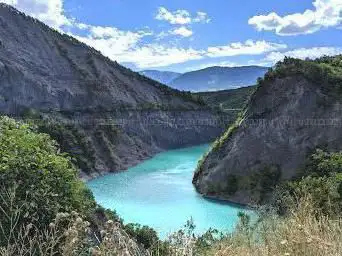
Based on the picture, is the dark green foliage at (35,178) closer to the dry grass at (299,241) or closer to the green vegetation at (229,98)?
the dry grass at (299,241)

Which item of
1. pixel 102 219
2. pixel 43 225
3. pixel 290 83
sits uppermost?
pixel 290 83

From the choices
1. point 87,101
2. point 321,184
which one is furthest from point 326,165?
point 87,101

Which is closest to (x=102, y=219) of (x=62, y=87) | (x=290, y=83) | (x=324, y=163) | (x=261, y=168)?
(x=324, y=163)

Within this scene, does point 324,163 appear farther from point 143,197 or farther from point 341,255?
point 341,255

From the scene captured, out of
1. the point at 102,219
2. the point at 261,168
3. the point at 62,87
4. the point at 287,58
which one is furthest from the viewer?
the point at 62,87

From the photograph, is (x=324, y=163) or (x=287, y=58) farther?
(x=287, y=58)

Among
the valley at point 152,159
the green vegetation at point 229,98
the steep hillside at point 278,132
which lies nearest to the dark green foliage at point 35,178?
the valley at point 152,159
